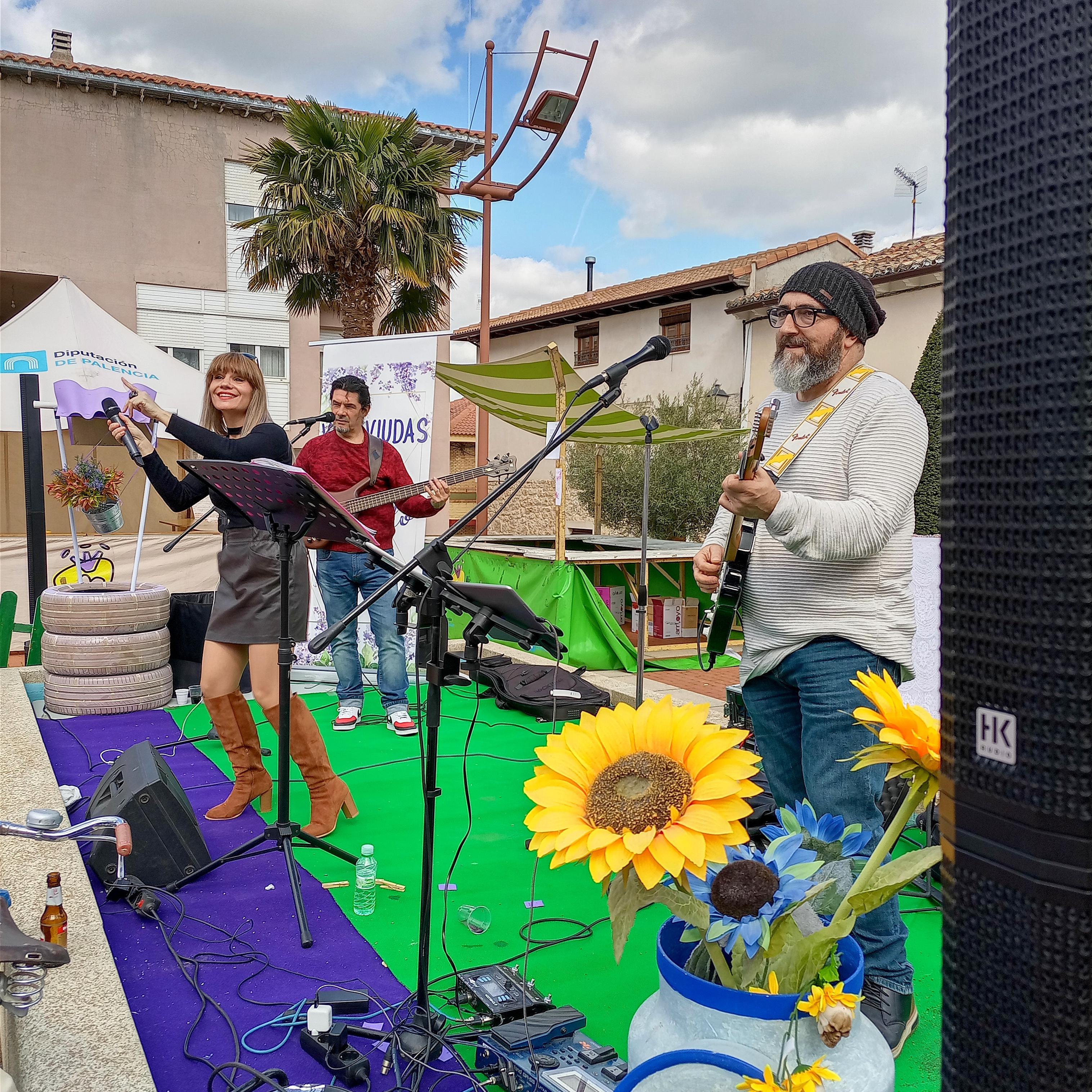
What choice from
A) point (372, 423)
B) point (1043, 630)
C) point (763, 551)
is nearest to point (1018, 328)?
point (1043, 630)

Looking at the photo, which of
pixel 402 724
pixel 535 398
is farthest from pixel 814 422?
pixel 535 398

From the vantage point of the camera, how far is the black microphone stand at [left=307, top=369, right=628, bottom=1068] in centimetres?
233

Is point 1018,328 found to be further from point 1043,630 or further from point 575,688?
point 575,688

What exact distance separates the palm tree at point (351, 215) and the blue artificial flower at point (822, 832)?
581 inches

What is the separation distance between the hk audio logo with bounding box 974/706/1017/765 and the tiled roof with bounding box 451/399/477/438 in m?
30.2

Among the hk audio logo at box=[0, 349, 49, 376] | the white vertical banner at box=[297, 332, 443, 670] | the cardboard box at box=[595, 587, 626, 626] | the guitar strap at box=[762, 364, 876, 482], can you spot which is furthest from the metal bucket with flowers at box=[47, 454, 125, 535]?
the guitar strap at box=[762, 364, 876, 482]

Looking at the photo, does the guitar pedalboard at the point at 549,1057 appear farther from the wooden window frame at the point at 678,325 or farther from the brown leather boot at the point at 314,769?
the wooden window frame at the point at 678,325

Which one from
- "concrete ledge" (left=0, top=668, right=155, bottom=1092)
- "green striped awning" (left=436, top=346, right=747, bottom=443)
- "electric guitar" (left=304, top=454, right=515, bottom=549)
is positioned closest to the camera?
"concrete ledge" (left=0, top=668, right=155, bottom=1092)

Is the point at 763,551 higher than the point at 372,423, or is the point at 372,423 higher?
the point at 372,423

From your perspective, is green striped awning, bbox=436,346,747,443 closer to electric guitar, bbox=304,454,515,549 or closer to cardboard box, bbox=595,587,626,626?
cardboard box, bbox=595,587,626,626

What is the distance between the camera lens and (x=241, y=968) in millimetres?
2836

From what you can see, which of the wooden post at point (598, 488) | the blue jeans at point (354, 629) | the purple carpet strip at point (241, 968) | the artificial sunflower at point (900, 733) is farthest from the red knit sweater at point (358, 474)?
the wooden post at point (598, 488)

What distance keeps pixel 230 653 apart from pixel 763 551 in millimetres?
2474

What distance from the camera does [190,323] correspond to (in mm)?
20078
